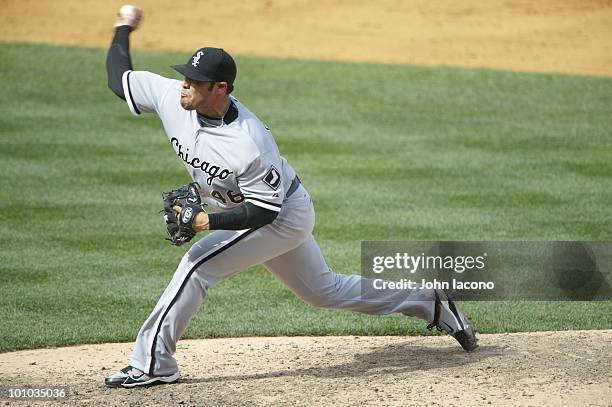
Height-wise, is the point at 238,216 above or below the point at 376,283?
above

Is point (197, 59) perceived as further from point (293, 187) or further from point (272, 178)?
point (293, 187)

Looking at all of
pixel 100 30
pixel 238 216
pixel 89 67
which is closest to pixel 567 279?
pixel 238 216

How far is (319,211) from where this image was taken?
8945mm

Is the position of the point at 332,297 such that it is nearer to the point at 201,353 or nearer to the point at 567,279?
the point at 201,353

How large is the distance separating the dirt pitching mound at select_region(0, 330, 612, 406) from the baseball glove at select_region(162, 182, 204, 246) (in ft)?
2.51

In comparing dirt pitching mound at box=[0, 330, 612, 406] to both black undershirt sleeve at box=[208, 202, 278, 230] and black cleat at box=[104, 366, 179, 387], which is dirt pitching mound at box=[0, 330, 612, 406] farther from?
black undershirt sleeve at box=[208, 202, 278, 230]

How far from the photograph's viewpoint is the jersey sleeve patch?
4980 mm

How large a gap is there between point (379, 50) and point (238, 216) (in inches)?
417

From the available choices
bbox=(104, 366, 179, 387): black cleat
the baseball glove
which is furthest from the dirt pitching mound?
the baseball glove

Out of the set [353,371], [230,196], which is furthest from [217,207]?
[353,371]

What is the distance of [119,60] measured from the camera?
566 cm

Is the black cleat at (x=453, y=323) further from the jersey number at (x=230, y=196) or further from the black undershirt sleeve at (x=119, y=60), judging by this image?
the black undershirt sleeve at (x=119, y=60)

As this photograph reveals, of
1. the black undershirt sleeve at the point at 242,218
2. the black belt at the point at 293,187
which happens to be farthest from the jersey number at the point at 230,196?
the black belt at the point at 293,187

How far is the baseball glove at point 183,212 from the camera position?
4938 millimetres
